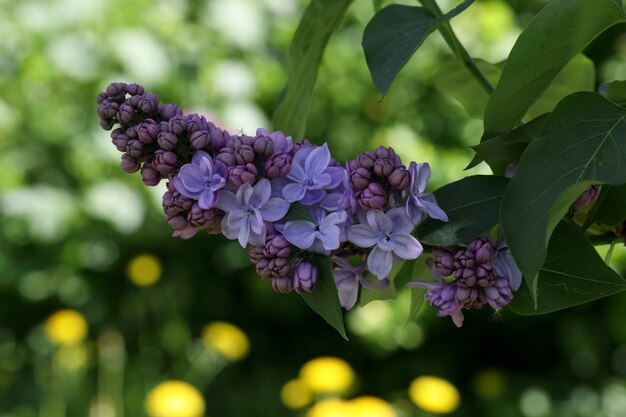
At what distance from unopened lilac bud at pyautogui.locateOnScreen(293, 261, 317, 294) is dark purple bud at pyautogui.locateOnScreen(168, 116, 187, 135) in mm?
90

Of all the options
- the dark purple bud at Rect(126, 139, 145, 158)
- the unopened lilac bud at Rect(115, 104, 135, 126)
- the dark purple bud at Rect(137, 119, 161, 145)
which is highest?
the unopened lilac bud at Rect(115, 104, 135, 126)

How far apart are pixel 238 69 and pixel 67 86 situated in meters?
0.43

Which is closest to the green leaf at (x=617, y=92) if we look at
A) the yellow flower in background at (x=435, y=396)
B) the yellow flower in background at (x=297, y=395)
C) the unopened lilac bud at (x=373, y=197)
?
the unopened lilac bud at (x=373, y=197)

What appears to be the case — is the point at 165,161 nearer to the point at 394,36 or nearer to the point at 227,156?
the point at 227,156

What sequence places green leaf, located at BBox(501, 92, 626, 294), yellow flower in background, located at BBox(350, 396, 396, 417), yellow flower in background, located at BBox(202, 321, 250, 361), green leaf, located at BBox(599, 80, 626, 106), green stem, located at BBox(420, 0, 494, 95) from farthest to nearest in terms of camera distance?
yellow flower in background, located at BBox(202, 321, 250, 361) → yellow flower in background, located at BBox(350, 396, 396, 417) → green stem, located at BBox(420, 0, 494, 95) → green leaf, located at BBox(599, 80, 626, 106) → green leaf, located at BBox(501, 92, 626, 294)

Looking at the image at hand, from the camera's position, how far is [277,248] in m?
0.45

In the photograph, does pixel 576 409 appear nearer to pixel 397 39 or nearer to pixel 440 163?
pixel 440 163

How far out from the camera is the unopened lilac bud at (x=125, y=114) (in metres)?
0.48

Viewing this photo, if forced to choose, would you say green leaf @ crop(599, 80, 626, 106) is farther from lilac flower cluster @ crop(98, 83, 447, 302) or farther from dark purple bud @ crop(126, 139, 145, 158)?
dark purple bud @ crop(126, 139, 145, 158)

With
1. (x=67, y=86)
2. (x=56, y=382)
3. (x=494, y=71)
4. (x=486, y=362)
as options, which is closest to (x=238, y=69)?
(x=67, y=86)

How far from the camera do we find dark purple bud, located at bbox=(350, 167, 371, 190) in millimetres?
444

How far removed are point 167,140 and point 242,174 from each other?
0.14 feet

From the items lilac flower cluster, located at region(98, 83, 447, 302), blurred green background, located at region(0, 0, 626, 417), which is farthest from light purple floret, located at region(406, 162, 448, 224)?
blurred green background, located at region(0, 0, 626, 417)

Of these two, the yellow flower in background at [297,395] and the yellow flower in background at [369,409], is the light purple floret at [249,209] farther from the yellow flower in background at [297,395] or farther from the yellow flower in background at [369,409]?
the yellow flower in background at [297,395]
